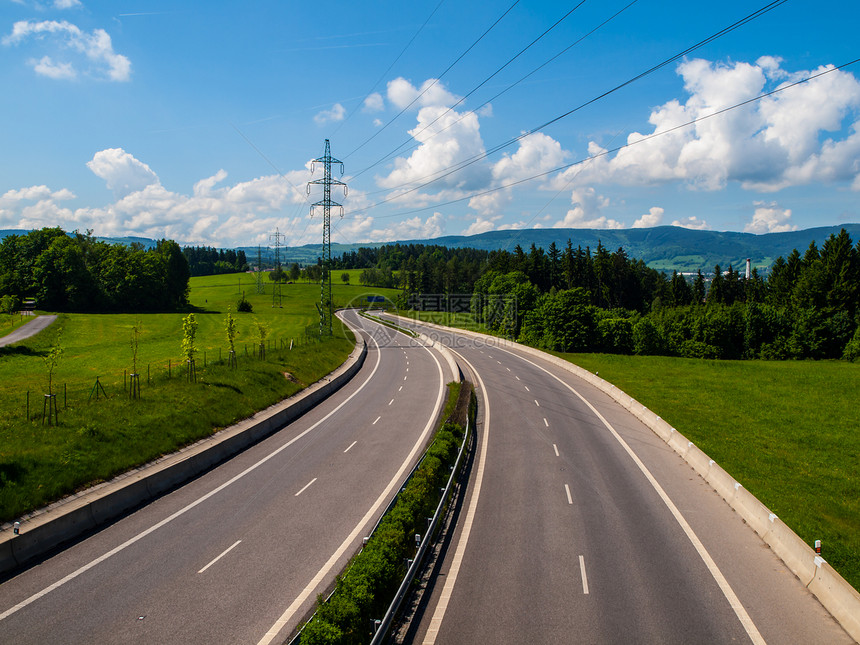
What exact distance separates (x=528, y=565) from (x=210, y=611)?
9047mm

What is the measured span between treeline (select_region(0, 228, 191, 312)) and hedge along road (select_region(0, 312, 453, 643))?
101786 mm

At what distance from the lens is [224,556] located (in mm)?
15234

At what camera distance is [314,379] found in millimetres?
42562

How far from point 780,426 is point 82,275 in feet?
401

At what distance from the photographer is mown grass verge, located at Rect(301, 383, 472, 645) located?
33.7 ft

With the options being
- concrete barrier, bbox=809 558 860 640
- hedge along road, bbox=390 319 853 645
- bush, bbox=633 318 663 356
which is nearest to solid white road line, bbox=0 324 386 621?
hedge along road, bbox=390 319 853 645

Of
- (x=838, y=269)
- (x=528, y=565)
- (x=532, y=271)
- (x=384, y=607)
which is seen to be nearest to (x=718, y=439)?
(x=528, y=565)

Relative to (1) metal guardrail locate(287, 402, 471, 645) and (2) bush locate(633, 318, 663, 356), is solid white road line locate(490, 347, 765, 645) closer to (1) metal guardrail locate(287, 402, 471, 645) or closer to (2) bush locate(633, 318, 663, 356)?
(1) metal guardrail locate(287, 402, 471, 645)

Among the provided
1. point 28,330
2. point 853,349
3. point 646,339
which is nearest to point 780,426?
point 646,339

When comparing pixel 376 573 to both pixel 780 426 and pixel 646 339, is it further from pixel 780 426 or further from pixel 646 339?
pixel 646 339

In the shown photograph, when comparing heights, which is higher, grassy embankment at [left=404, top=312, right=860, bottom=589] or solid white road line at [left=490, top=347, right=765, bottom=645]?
solid white road line at [left=490, top=347, right=765, bottom=645]

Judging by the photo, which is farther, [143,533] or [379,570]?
[143,533]

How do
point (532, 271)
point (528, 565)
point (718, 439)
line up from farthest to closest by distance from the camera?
point (532, 271) < point (718, 439) < point (528, 565)

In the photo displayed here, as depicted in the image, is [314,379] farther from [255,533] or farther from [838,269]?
[838,269]
